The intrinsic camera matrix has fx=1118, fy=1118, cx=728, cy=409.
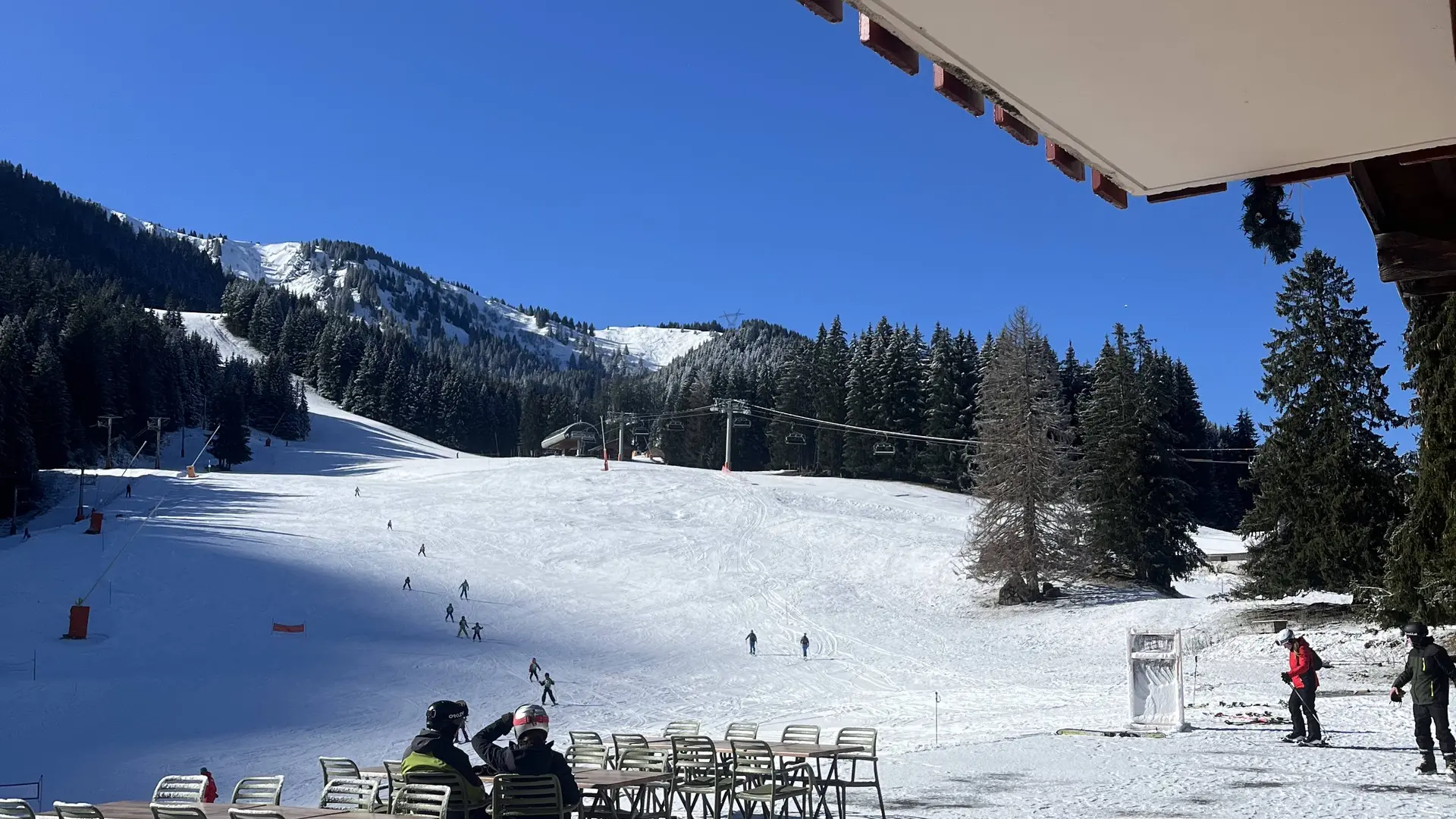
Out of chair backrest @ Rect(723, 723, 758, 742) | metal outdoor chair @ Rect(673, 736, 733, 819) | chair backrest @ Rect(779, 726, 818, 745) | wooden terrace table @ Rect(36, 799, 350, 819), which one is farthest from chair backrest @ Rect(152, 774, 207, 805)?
chair backrest @ Rect(779, 726, 818, 745)

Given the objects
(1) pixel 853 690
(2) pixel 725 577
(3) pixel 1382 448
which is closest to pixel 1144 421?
(3) pixel 1382 448

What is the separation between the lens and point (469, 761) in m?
7.41

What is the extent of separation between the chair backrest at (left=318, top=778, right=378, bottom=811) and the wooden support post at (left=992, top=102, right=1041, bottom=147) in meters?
5.98

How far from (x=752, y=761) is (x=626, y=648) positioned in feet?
78.0

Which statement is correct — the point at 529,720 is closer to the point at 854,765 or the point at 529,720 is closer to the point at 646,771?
the point at 646,771

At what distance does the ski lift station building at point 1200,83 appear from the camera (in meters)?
3.58

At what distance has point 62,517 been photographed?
56094 millimetres

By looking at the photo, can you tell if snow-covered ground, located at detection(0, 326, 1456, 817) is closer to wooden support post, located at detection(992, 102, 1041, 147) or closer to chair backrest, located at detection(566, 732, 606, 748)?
chair backrest, located at detection(566, 732, 606, 748)

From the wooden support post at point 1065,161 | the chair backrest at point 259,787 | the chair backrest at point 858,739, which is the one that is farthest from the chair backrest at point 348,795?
the wooden support post at point 1065,161

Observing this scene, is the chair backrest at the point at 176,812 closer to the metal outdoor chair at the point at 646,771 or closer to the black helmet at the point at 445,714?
the black helmet at the point at 445,714

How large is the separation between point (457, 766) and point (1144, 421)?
4209 centimetres

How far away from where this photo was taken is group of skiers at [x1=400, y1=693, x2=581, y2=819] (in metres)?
7.16

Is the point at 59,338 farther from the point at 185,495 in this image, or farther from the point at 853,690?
the point at 853,690

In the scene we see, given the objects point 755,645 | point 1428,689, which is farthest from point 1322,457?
point 1428,689
